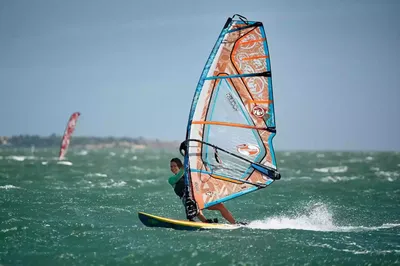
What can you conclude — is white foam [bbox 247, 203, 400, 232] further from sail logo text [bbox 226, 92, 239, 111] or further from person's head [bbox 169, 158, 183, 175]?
sail logo text [bbox 226, 92, 239, 111]

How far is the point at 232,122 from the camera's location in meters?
9.88

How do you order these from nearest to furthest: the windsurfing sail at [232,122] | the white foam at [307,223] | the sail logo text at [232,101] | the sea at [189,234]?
the sea at [189,234], the windsurfing sail at [232,122], the sail logo text at [232,101], the white foam at [307,223]

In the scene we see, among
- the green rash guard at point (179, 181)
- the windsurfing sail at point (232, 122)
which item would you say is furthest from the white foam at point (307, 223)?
the green rash guard at point (179, 181)

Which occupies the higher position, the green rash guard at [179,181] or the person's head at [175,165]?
the person's head at [175,165]

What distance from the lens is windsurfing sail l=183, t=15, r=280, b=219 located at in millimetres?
9719

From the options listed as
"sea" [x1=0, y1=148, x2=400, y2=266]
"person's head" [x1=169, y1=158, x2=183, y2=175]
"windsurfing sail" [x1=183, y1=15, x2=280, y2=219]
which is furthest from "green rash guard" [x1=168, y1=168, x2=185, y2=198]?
"sea" [x1=0, y1=148, x2=400, y2=266]

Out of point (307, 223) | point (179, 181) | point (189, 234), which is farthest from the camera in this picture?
point (307, 223)

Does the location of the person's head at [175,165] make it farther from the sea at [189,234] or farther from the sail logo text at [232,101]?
the sail logo text at [232,101]

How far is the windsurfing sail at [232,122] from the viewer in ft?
31.9

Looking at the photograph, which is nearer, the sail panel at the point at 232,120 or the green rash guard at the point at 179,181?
the sail panel at the point at 232,120

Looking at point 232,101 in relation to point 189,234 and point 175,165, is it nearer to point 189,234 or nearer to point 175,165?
point 175,165

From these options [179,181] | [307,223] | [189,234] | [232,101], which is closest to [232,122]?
[232,101]

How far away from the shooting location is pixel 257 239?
9664 mm

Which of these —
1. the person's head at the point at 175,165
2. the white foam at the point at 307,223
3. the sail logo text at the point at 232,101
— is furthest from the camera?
the white foam at the point at 307,223
